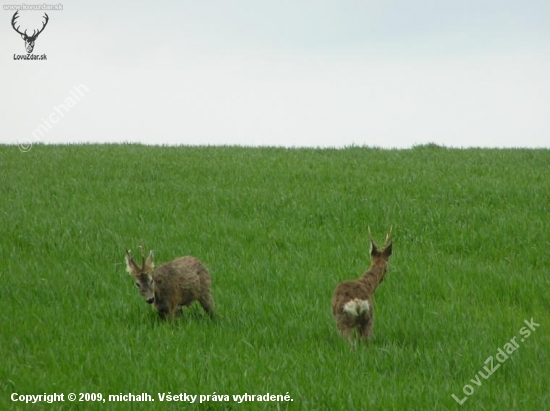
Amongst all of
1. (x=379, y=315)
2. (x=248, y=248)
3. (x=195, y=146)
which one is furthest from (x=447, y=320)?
(x=195, y=146)

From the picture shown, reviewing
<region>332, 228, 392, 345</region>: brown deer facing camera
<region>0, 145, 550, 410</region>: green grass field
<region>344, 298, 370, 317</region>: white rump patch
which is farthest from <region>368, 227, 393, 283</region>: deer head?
<region>344, 298, 370, 317</region>: white rump patch

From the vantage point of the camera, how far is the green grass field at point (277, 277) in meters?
8.03

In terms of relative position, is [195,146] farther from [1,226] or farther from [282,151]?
[1,226]

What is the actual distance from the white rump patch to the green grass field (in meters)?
0.45

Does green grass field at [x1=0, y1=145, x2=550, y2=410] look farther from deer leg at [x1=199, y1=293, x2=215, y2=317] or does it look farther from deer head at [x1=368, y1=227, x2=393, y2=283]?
deer head at [x1=368, y1=227, x2=393, y2=283]

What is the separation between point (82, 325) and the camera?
9922 mm

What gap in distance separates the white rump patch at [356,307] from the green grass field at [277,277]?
17.8 inches

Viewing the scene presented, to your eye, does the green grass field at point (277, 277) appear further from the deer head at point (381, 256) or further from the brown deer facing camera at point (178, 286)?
the deer head at point (381, 256)

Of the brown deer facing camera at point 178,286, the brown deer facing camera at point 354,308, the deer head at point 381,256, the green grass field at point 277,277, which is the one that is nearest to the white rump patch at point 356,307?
the brown deer facing camera at point 354,308

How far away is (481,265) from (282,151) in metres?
12.5

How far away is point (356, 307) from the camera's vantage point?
8578 mm

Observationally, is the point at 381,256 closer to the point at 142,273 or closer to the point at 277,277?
the point at 277,277

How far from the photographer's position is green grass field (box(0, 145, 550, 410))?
803cm

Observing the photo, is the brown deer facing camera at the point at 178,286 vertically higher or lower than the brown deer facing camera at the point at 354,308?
higher
